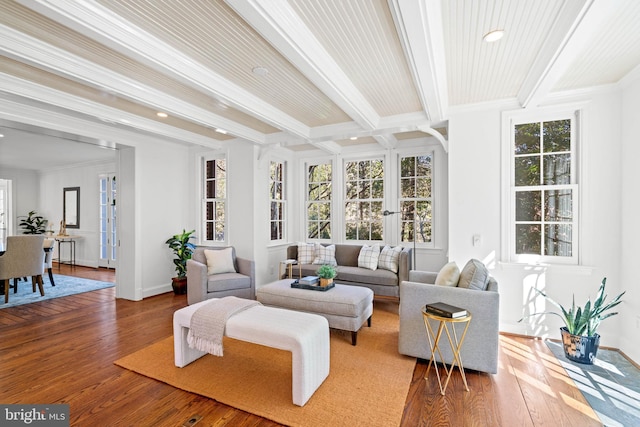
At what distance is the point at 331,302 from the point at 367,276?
52.6 inches

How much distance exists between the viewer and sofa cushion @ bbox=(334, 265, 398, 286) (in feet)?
14.1

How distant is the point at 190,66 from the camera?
2555mm

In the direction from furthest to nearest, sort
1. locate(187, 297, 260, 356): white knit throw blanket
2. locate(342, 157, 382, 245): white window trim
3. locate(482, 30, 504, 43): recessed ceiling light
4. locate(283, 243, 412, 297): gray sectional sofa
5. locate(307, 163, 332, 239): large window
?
1. locate(307, 163, 332, 239): large window
2. locate(342, 157, 382, 245): white window trim
3. locate(283, 243, 412, 297): gray sectional sofa
4. locate(187, 297, 260, 356): white knit throw blanket
5. locate(482, 30, 504, 43): recessed ceiling light

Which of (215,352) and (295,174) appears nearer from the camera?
(215,352)

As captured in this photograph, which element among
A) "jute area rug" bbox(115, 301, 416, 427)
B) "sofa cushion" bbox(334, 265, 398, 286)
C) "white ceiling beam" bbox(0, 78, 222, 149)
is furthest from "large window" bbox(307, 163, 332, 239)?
"jute area rug" bbox(115, 301, 416, 427)

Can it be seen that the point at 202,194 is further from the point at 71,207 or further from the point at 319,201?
the point at 71,207

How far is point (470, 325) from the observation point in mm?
2547

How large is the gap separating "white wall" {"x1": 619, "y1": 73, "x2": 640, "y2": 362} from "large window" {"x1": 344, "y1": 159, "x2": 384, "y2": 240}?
3108 millimetres

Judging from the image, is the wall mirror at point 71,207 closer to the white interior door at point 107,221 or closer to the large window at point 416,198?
the white interior door at point 107,221

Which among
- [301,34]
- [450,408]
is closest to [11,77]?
Result: [301,34]

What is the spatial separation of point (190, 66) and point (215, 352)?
2350mm

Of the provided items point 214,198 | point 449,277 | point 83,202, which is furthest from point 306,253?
point 83,202

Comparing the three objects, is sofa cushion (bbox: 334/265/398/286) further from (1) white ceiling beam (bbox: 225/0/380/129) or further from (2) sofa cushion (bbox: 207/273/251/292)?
(1) white ceiling beam (bbox: 225/0/380/129)

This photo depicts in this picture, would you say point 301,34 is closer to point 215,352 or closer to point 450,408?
point 215,352
